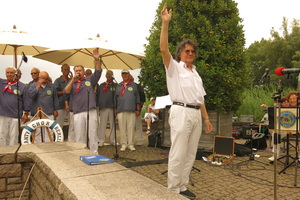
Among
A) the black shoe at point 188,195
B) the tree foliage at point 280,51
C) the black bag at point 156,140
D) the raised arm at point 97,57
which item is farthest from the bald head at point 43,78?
the tree foliage at point 280,51

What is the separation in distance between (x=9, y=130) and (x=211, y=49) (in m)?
5.23

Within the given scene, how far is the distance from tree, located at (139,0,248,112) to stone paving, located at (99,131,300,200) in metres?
1.79

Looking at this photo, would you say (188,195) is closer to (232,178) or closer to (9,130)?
(232,178)

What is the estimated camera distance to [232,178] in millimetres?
5043

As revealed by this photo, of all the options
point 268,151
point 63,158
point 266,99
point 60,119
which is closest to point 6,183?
point 63,158

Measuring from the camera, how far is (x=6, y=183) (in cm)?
387

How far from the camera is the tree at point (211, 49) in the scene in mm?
6977

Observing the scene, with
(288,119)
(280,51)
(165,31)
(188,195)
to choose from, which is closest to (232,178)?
(188,195)

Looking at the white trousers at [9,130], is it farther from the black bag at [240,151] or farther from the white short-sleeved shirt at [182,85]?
the black bag at [240,151]

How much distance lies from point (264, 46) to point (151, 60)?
98.1ft

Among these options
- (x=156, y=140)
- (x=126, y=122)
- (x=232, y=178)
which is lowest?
(x=232, y=178)

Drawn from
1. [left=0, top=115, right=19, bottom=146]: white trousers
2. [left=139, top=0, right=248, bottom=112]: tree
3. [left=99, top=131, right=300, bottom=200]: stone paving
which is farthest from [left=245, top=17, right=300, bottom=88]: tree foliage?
[left=0, top=115, right=19, bottom=146]: white trousers

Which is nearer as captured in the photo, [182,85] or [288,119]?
[182,85]

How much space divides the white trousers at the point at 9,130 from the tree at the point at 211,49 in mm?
3520
